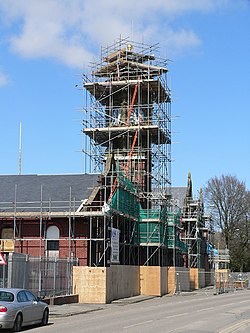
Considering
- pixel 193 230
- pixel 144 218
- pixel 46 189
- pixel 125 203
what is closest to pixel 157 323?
pixel 125 203

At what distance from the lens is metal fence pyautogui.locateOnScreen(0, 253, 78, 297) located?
26969mm

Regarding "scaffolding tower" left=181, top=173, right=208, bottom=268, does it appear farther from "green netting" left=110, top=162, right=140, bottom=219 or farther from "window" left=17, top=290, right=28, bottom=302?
"window" left=17, top=290, right=28, bottom=302

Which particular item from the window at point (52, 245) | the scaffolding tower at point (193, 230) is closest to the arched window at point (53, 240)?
the window at point (52, 245)

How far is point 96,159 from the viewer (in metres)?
52.6

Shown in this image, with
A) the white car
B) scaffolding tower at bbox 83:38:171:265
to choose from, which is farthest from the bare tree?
the white car

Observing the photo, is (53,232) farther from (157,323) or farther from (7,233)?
(157,323)

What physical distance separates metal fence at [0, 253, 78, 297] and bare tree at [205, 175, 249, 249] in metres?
46.3

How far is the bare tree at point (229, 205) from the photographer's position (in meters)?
78.0

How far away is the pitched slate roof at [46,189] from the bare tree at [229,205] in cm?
3698

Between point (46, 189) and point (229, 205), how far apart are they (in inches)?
1592

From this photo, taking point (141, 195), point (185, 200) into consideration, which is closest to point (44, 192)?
point (141, 195)

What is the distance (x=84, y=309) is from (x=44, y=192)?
15.1 meters

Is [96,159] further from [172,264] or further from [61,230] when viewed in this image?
[61,230]

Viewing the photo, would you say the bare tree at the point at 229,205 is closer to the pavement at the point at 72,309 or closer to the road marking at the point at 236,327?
the pavement at the point at 72,309
